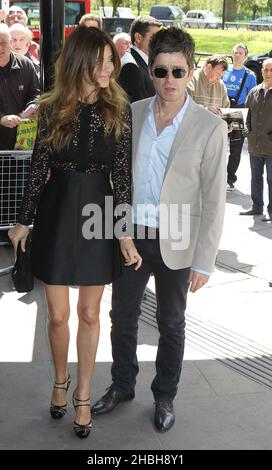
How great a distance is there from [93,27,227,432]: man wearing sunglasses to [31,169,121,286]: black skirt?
0.25 metres

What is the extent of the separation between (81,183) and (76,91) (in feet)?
1.41

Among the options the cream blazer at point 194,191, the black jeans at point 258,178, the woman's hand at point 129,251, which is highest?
the cream blazer at point 194,191

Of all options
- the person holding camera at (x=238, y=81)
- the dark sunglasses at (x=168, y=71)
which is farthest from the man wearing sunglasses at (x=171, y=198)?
the person holding camera at (x=238, y=81)

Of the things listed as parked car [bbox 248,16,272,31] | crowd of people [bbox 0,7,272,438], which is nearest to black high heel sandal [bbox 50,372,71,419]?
crowd of people [bbox 0,7,272,438]

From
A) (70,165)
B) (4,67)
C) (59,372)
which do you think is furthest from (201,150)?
(4,67)

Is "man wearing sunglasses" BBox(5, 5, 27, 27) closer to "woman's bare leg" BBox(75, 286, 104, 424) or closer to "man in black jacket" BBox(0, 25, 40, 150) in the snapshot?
"man in black jacket" BBox(0, 25, 40, 150)

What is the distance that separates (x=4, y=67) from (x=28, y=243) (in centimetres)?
359

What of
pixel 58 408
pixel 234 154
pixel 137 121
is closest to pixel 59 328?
pixel 58 408

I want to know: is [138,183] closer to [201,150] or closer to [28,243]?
[201,150]

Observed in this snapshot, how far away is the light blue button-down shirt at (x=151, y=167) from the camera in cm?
369

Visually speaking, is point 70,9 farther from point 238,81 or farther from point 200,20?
point 200,20

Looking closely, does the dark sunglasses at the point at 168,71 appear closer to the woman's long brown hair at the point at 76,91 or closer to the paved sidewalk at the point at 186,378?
the woman's long brown hair at the point at 76,91

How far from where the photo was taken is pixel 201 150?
3.59 meters

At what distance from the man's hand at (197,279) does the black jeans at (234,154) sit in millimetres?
7057
